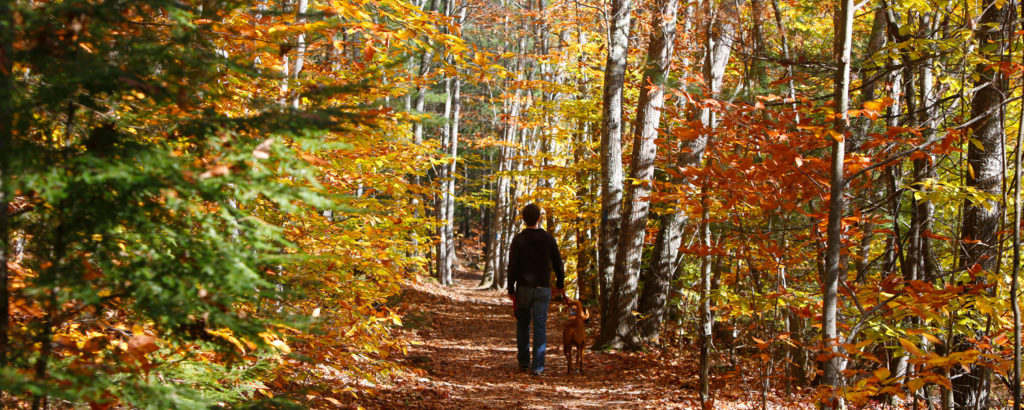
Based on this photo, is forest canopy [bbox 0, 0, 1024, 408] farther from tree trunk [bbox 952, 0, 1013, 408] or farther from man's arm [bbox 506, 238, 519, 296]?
man's arm [bbox 506, 238, 519, 296]

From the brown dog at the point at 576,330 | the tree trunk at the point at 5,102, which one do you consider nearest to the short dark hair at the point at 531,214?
the brown dog at the point at 576,330

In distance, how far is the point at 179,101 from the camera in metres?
1.93

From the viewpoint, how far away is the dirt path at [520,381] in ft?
19.0

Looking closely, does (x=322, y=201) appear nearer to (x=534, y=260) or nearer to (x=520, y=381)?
(x=534, y=260)

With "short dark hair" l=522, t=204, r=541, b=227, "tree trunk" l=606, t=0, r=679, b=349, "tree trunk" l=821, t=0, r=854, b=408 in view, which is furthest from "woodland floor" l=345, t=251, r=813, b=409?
"short dark hair" l=522, t=204, r=541, b=227

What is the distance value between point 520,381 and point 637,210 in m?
2.80

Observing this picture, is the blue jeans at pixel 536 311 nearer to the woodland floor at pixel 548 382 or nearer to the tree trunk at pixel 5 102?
the woodland floor at pixel 548 382

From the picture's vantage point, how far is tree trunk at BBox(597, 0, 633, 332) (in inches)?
319

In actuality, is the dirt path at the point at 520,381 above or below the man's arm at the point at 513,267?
below

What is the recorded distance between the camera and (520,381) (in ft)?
22.2

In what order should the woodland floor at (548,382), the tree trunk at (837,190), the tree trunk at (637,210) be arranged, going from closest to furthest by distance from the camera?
the tree trunk at (837,190) → the woodland floor at (548,382) → the tree trunk at (637,210)

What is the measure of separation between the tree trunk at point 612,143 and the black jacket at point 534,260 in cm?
179

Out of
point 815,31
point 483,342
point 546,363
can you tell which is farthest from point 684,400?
point 815,31

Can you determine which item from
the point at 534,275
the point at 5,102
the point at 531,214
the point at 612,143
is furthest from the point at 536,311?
the point at 5,102
